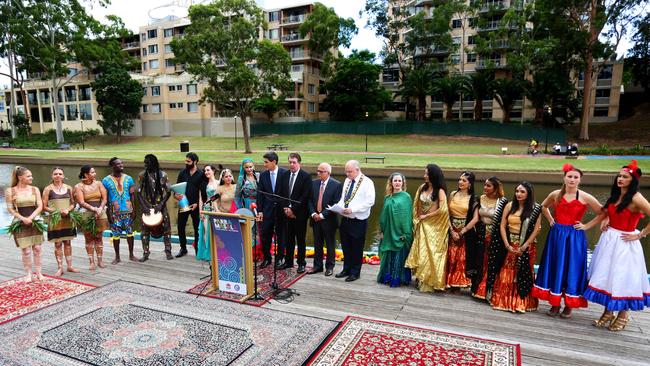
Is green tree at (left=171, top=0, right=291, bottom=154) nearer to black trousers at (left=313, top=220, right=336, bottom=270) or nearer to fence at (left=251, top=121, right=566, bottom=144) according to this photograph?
fence at (left=251, top=121, right=566, bottom=144)

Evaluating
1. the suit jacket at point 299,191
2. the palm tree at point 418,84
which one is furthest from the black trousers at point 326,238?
the palm tree at point 418,84

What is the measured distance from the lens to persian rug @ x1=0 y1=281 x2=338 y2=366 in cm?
424

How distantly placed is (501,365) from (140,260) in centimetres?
605

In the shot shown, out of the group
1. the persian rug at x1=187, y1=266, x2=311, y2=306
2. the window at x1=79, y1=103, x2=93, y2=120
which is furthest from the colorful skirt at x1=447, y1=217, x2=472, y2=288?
the window at x1=79, y1=103, x2=93, y2=120

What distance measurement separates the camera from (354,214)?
20.8 feet

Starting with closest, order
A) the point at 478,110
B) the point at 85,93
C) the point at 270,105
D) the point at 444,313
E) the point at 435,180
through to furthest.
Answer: the point at 444,313, the point at 435,180, the point at 478,110, the point at 270,105, the point at 85,93

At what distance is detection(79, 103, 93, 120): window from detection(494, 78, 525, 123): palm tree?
48.2 m

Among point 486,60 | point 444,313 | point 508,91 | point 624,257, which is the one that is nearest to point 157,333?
point 444,313

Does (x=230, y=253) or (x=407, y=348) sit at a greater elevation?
(x=230, y=253)

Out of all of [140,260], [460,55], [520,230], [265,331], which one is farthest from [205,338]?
[460,55]

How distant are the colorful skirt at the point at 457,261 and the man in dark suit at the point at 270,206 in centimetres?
263

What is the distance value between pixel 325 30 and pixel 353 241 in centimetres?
4628

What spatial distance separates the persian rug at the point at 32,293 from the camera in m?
5.38

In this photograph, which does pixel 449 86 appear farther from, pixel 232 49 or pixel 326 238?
pixel 326 238
